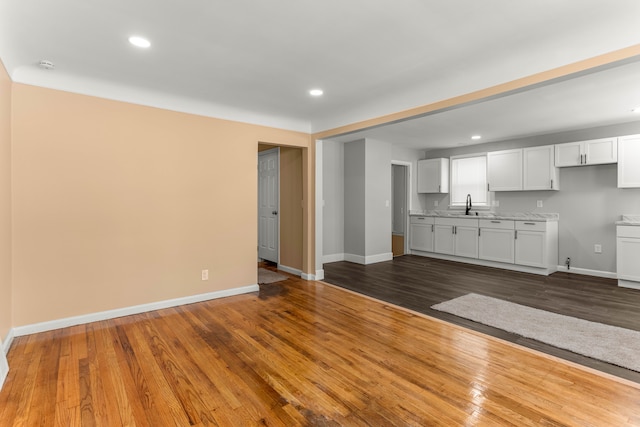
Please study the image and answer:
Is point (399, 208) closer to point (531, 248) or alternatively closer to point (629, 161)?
point (531, 248)

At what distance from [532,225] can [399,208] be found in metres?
2.83

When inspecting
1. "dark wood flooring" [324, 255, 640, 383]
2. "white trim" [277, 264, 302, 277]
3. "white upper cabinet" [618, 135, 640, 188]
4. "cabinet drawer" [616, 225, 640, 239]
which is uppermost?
"white upper cabinet" [618, 135, 640, 188]

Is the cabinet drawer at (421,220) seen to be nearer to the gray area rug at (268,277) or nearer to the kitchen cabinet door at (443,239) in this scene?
the kitchen cabinet door at (443,239)

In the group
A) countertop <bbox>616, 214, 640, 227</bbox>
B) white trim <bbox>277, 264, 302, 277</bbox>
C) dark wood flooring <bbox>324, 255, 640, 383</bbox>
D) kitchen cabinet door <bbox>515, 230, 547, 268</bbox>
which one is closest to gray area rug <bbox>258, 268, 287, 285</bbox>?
white trim <bbox>277, 264, 302, 277</bbox>

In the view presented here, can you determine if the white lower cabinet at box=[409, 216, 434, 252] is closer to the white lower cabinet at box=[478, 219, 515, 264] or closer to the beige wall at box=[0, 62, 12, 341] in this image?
the white lower cabinet at box=[478, 219, 515, 264]

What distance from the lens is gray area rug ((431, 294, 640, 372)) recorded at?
2.58 meters

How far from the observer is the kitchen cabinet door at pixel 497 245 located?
5.73 meters

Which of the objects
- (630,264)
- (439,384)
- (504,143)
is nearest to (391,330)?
(439,384)

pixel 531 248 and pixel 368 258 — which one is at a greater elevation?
pixel 531 248

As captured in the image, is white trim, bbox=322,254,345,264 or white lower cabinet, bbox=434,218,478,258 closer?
white lower cabinet, bbox=434,218,478,258

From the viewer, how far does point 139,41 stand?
2438mm

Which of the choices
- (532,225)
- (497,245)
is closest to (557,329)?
(532,225)

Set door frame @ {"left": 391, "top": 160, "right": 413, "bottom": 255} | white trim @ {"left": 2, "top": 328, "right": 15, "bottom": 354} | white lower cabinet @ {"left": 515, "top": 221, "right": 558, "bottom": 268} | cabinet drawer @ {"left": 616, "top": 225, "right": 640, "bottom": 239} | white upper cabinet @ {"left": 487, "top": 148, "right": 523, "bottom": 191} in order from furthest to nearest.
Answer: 1. door frame @ {"left": 391, "top": 160, "right": 413, "bottom": 255}
2. white upper cabinet @ {"left": 487, "top": 148, "right": 523, "bottom": 191}
3. white lower cabinet @ {"left": 515, "top": 221, "right": 558, "bottom": 268}
4. cabinet drawer @ {"left": 616, "top": 225, "right": 640, "bottom": 239}
5. white trim @ {"left": 2, "top": 328, "right": 15, "bottom": 354}

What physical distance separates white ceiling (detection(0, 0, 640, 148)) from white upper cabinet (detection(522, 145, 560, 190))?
1.49 metres
